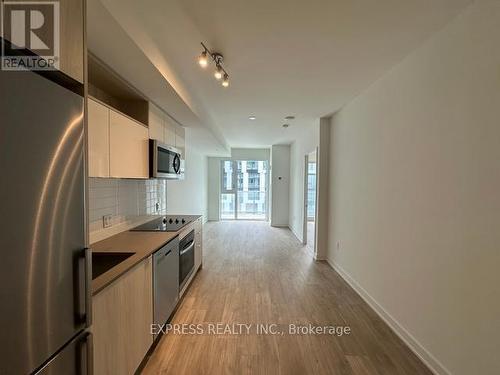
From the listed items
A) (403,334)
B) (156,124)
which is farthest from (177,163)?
(403,334)

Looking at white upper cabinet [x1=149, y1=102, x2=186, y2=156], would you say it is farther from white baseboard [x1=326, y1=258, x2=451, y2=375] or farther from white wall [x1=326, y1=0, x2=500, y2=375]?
white baseboard [x1=326, y1=258, x2=451, y2=375]

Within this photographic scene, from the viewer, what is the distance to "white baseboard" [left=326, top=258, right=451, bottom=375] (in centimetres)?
190

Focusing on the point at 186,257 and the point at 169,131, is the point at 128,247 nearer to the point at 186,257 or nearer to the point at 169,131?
the point at 186,257

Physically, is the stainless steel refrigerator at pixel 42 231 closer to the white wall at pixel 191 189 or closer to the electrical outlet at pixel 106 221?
the electrical outlet at pixel 106 221

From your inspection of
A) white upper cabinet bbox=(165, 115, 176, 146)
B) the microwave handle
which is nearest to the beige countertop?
the microwave handle

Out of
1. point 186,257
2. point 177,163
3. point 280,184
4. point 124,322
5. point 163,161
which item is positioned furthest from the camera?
point 280,184

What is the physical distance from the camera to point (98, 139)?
67.8 inches

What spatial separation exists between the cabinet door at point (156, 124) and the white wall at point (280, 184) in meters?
5.22

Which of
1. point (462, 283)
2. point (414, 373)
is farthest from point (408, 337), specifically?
point (462, 283)

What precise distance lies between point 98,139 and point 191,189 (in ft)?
17.1

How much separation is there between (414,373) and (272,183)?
6307 mm

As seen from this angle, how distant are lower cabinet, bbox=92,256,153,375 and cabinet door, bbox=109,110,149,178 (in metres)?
0.77

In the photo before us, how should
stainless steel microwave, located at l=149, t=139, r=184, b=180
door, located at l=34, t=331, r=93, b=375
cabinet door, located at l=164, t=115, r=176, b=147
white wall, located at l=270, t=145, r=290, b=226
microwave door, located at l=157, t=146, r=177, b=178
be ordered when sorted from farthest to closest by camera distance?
white wall, located at l=270, t=145, r=290, b=226 < cabinet door, located at l=164, t=115, r=176, b=147 < microwave door, located at l=157, t=146, r=177, b=178 < stainless steel microwave, located at l=149, t=139, r=184, b=180 < door, located at l=34, t=331, r=93, b=375

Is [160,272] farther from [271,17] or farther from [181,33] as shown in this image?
[271,17]
